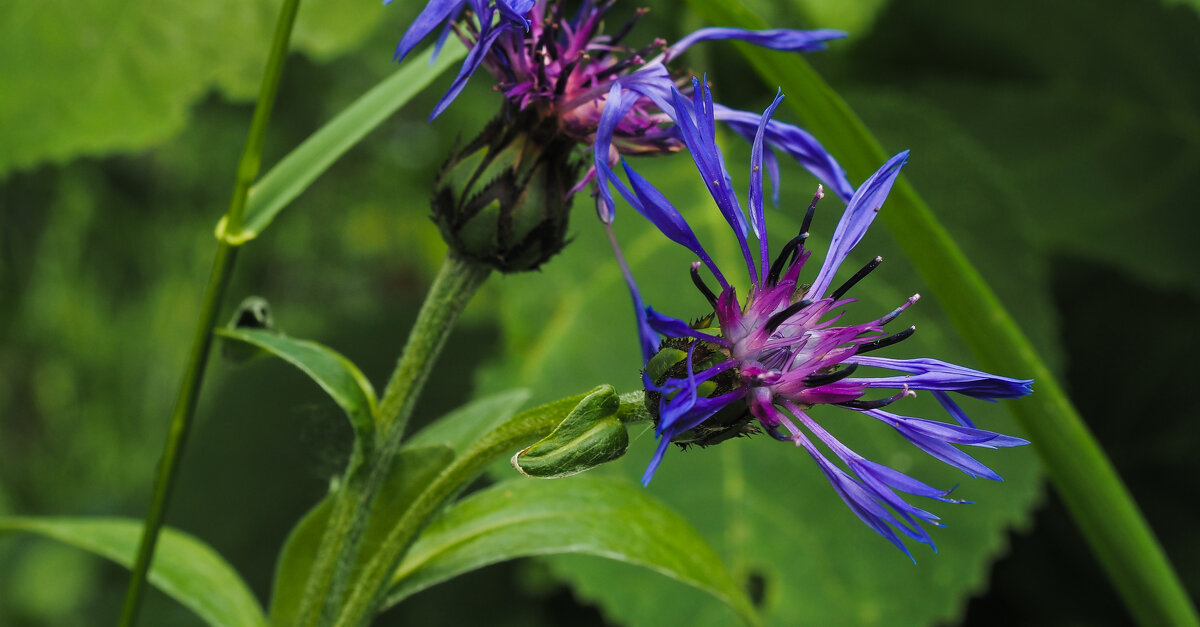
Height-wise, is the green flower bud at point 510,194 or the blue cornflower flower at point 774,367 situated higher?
the green flower bud at point 510,194

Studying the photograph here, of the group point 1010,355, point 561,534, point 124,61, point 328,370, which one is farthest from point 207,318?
point 124,61

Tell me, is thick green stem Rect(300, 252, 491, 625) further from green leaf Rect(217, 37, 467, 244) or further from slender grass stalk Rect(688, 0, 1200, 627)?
slender grass stalk Rect(688, 0, 1200, 627)

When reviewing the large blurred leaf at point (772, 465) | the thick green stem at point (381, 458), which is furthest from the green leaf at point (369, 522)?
the large blurred leaf at point (772, 465)

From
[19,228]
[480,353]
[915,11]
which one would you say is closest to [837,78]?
[915,11]

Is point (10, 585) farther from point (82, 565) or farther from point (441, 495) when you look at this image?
point (441, 495)

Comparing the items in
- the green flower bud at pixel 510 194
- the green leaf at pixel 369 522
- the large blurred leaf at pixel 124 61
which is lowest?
the green leaf at pixel 369 522

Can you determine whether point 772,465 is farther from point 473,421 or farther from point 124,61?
point 124,61

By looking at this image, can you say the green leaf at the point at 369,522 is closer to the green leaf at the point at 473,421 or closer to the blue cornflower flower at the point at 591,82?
the green leaf at the point at 473,421
